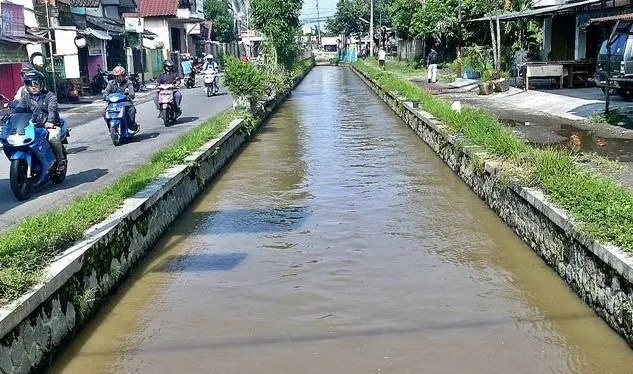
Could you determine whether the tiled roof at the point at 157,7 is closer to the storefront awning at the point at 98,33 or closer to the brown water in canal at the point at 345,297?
the storefront awning at the point at 98,33

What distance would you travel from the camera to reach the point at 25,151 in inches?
322

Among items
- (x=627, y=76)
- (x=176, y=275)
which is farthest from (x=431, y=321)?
(x=627, y=76)

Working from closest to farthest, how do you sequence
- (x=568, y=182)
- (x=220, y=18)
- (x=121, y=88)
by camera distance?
(x=568, y=182) → (x=121, y=88) → (x=220, y=18)

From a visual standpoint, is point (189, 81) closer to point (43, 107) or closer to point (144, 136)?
point (144, 136)

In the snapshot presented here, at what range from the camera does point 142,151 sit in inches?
470

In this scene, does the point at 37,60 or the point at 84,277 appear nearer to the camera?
the point at 84,277

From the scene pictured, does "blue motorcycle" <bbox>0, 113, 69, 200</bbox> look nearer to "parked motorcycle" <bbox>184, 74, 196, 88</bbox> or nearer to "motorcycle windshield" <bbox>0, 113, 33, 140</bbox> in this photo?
"motorcycle windshield" <bbox>0, 113, 33, 140</bbox>

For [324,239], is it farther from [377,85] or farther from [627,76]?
[377,85]

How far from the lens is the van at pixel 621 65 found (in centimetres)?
1474

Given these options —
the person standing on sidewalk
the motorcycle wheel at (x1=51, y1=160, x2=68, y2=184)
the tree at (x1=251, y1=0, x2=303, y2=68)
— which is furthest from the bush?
the person standing on sidewalk

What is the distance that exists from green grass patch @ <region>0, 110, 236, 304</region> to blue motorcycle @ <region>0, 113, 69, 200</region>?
130 cm

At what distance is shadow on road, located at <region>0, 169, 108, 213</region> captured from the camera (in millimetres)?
8102

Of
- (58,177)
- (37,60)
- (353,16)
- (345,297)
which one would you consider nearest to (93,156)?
(58,177)

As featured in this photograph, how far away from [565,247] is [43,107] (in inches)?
254
